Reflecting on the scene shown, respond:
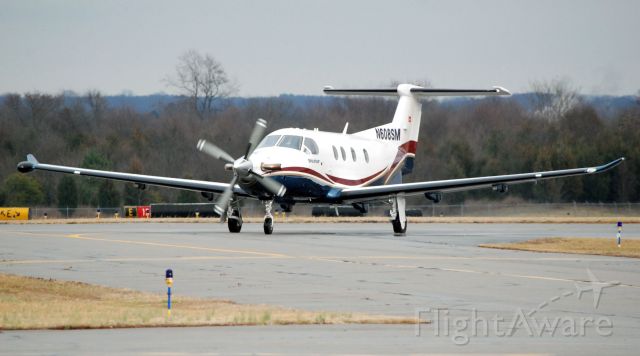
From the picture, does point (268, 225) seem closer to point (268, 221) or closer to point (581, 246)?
point (268, 221)

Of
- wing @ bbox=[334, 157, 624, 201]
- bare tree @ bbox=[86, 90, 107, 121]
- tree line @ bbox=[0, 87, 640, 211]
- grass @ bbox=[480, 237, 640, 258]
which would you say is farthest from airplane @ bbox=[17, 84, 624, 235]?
bare tree @ bbox=[86, 90, 107, 121]

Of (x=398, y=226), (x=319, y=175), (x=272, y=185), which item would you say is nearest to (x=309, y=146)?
(x=319, y=175)

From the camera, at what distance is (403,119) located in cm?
5119

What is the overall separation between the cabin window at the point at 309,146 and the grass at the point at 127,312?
20603 mm

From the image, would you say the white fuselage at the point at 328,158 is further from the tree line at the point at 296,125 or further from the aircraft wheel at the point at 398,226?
the tree line at the point at 296,125

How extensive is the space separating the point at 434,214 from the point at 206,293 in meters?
53.0

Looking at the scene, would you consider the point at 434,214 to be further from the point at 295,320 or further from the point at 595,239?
the point at 295,320

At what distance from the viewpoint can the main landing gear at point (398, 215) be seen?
44125 mm

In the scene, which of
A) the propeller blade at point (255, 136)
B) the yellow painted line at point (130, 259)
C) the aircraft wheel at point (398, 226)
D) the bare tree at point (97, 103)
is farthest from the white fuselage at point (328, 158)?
the bare tree at point (97, 103)

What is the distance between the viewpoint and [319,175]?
4369 cm

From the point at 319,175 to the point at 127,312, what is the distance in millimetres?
25012

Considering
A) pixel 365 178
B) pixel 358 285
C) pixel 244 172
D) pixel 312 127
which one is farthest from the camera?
pixel 312 127

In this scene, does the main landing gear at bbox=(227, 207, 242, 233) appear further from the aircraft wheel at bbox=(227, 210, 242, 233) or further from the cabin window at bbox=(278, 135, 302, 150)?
the cabin window at bbox=(278, 135, 302, 150)

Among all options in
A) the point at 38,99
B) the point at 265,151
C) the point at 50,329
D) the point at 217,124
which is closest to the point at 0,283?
the point at 50,329
